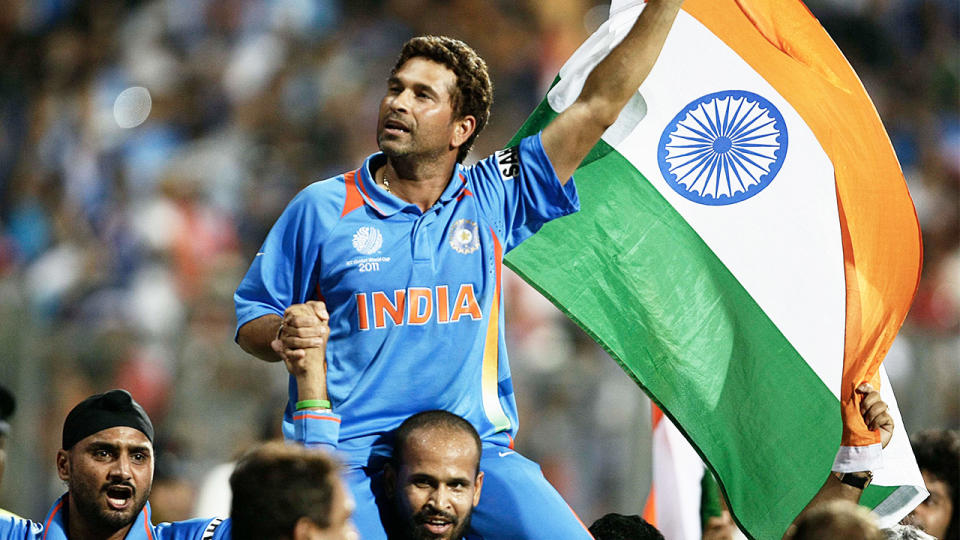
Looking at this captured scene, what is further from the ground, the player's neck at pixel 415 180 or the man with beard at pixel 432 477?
the player's neck at pixel 415 180

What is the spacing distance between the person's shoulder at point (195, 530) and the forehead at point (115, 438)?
0.34 m

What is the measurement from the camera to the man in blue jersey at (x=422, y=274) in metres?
4.69

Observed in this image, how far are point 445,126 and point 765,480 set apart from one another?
2.10 meters

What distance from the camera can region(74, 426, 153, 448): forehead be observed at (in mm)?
5418

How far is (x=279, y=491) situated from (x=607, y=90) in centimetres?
221

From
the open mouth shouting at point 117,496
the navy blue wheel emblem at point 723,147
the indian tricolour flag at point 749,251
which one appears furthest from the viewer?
the navy blue wheel emblem at point 723,147

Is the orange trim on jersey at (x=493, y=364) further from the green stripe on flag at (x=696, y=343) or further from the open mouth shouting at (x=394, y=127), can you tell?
the green stripe on flag at (x=696, y=343)

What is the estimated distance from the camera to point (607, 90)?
5.12m

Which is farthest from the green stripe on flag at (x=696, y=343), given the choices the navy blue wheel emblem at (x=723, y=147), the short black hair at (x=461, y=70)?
the short black hair at (x=461, y=70)

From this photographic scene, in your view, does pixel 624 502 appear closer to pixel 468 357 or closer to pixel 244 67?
pixel 468 357

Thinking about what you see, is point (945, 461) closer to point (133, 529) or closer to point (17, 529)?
point (133, 529)

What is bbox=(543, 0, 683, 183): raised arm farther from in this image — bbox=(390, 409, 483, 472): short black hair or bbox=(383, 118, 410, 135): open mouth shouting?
bbox=(390, 409, 483, 472): short black hair

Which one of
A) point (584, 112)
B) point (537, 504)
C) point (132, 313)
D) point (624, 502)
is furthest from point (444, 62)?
point (132, 313)

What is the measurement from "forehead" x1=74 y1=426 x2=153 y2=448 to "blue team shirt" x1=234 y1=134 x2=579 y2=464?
37.3 inches
